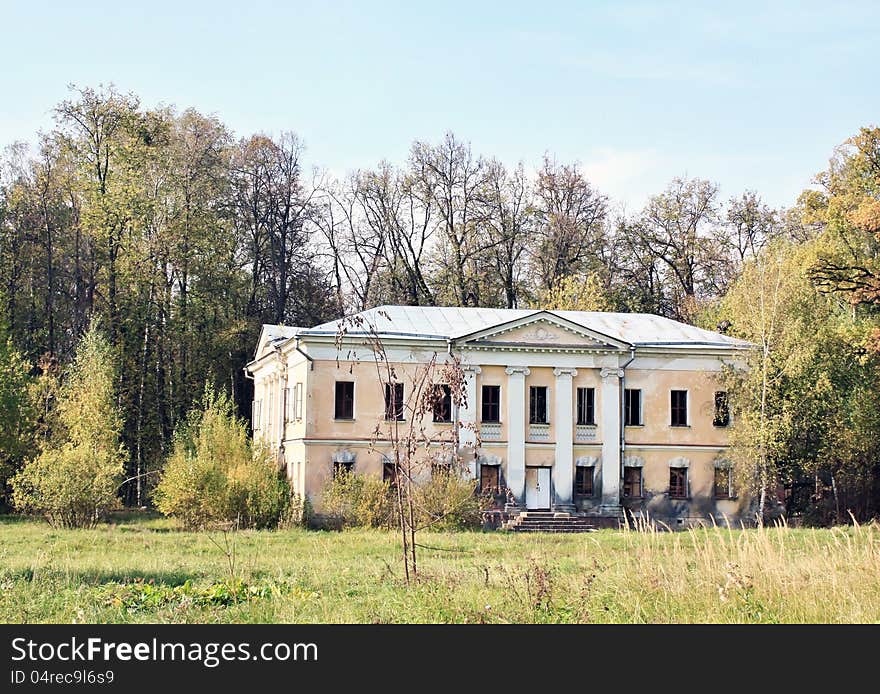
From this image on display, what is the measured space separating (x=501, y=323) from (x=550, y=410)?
11.5 ft

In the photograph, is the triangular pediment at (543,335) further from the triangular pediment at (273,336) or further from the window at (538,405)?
the triangular pediment at (273,336)

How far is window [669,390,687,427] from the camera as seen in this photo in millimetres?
40906

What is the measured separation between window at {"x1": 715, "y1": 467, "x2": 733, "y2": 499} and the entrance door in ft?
20.4

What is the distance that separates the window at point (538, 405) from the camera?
39.9 metres

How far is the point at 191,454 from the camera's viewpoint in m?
38.7

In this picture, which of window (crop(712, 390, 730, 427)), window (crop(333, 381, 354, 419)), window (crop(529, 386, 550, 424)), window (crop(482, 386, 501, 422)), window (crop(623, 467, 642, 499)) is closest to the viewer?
window (crop(333, 381, 354, 419))

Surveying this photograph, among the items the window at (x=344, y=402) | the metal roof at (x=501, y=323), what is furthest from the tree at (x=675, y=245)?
the window at (x=344, y=402)

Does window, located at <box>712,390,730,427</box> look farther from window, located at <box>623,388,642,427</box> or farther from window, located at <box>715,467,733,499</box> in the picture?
window, located at <box>623,388,642,427</box>

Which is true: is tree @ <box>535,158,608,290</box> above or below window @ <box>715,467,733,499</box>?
above

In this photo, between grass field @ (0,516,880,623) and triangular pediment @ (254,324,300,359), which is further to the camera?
triangular pediment @ (254,324,300,359)

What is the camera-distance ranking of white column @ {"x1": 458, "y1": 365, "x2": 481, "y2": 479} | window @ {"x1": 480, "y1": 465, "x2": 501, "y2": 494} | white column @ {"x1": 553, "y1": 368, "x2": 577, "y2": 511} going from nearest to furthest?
white column @ {"x1": 458, "y1": 365, "x2": 481, "y2": 479}
window @ {"x1": 480, "y1": 465, "x2": 501, "y2": 494}
white column @ {"x1": 553, "y1": 368, "x2": 577, "y2": 511}

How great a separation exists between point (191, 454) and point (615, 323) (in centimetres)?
1617

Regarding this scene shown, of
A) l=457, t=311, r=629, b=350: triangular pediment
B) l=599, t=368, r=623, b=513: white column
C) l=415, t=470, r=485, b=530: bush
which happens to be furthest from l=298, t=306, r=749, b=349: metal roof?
l=415, t=470, r=485, b=530: bush
